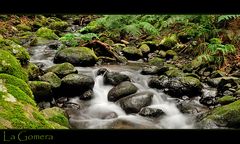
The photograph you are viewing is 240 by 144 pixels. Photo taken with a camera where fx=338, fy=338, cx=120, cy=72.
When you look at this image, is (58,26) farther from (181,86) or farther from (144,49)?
(181,86)

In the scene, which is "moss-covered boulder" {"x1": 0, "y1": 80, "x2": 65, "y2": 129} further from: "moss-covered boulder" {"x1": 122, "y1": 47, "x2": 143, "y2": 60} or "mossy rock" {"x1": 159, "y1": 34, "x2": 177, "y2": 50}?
"mossy rock" {"x1": 159, "y1": 34, "x2": 177, "y2": 50}

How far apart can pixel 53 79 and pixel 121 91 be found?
112 centimetres

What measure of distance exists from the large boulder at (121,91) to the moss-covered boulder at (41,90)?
3.23 feet

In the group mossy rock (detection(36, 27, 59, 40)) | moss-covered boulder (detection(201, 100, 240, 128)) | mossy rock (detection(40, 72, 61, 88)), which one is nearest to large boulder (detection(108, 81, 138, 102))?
mossy rock (detection(40, 72, 61, 88))

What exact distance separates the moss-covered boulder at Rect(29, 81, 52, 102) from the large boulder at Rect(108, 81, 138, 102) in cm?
98

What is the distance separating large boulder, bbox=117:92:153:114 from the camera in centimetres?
492

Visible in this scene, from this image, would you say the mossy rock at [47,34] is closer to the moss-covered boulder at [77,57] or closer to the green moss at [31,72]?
the moss-covered boulder at [77,57]

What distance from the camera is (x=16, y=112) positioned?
2.50 m

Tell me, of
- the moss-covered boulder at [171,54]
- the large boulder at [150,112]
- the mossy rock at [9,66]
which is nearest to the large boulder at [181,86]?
the large boulder at [150,112]

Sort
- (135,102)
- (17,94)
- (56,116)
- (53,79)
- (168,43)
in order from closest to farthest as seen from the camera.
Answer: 1. (17,94)
2. (56,116)
3. (135,102)
4. (53,79)
5. (168,43)
